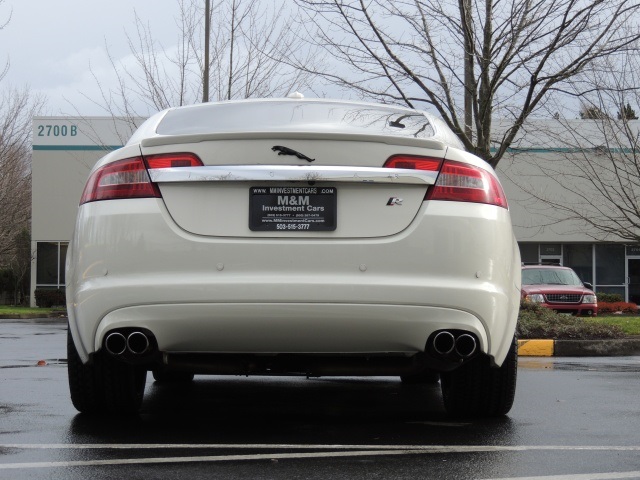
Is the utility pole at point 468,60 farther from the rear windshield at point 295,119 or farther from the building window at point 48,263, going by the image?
the building window at point 48,263

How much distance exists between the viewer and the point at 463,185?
4.70 metres

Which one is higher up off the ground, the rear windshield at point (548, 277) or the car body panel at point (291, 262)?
the car body panel at point (291, 262)

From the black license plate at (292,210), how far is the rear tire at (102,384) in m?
1.11

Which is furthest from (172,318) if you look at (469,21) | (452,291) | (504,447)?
(469,21)

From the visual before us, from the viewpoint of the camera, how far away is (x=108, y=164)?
477 cm

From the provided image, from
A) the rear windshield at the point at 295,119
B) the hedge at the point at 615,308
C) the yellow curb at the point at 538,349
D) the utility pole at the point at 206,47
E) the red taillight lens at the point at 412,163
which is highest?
the utility pole at the point at 206,47

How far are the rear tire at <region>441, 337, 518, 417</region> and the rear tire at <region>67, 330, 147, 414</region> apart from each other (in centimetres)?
160

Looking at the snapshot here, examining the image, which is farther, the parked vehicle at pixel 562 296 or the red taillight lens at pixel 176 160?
the parked vehicle at pixel 562 296

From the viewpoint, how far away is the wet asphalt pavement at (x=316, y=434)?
401 centimetres

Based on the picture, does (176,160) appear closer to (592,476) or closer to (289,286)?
(289,286)

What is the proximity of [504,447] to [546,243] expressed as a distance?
3518cm

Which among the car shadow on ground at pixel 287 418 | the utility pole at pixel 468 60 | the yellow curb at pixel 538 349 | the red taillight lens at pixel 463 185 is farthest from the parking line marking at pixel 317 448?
the utility pole at pixel 468 60

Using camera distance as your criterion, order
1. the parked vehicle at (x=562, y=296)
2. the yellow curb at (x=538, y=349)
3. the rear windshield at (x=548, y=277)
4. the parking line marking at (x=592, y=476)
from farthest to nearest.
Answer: the rear windshield at (x=548, y=277)
the parked vehicle at (x=562, y=296)
the yellow curb at (x=538, y=349)
the parking line marking at (x=592, y=476)

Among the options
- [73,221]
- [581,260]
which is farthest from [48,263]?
[581,260]
